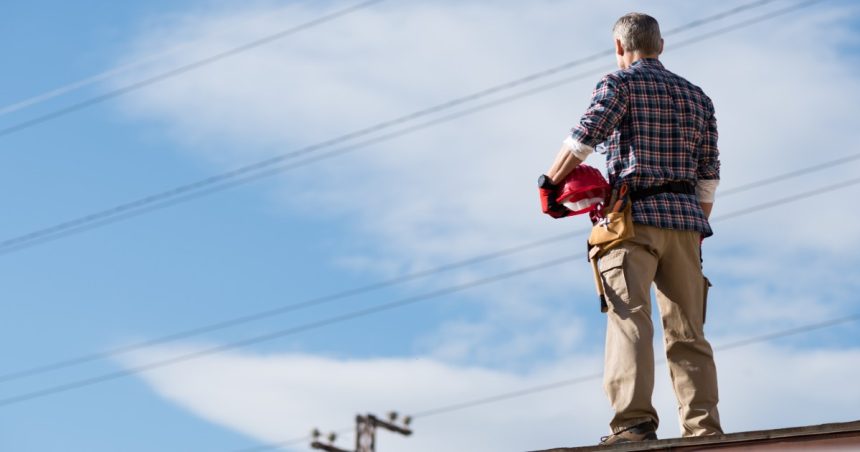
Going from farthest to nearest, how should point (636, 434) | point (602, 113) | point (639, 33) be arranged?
point (639, 33)
point (602, 113)
point (636, 434)

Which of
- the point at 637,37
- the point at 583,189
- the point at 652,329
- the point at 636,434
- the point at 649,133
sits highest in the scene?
the point at 637,37

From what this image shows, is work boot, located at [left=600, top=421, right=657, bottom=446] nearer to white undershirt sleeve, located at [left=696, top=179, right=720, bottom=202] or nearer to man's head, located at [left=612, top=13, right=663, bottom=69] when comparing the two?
white undershirt sleeve, located at [left=696, top=179, right=720, bottom=202]

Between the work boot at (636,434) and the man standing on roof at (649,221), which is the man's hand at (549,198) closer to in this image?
the man standing on roof at (649,221)

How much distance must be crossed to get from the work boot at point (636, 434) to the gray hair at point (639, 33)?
6.32ft

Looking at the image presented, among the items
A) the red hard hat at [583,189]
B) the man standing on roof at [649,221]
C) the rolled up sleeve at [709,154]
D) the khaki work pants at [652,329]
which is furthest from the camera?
the rolled up sleeve at [709,154]

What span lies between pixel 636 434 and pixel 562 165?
1.41m

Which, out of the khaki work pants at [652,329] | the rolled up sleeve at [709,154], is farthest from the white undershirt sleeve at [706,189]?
the khaki work pants at [652,329]

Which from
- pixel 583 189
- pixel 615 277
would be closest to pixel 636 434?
pixel 615 277

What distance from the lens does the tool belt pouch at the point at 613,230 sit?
7.05 metres

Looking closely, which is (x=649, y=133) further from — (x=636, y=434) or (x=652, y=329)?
(x=636, y=434)

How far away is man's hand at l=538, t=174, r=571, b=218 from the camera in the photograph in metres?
7.21

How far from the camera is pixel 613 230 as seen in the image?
23.3 feet

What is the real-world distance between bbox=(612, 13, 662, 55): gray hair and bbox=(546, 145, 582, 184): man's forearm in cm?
66

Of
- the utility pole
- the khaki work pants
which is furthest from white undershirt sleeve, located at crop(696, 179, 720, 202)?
the utility pole
